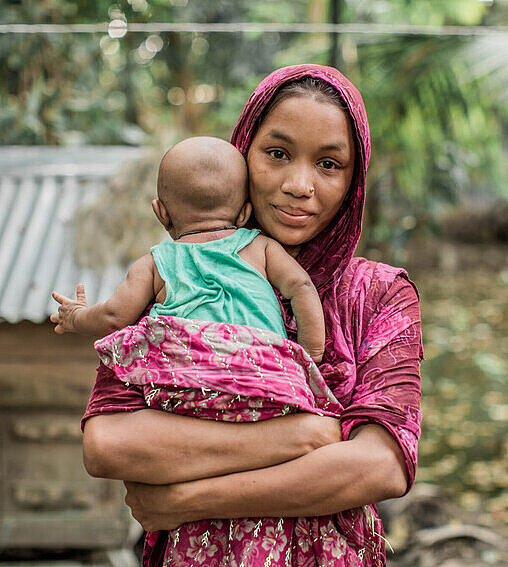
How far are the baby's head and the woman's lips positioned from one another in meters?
0.08

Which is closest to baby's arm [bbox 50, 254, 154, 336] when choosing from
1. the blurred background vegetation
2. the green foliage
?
the blurred background vegetation

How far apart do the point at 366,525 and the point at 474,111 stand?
4.31 m

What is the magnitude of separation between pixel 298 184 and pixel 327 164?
0.10 metres

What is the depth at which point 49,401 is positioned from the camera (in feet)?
14.7

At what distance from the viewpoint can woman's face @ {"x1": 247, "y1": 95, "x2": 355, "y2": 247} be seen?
1.40 meters

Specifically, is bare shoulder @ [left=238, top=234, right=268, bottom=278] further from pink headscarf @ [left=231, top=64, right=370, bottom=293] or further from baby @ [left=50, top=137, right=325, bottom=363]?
pink headscarf @ [left=231, top=64, right=370, bottom=293]

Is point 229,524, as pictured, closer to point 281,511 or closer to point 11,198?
point 281,511

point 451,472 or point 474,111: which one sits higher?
point 474,111

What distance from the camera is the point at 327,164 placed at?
1.45m

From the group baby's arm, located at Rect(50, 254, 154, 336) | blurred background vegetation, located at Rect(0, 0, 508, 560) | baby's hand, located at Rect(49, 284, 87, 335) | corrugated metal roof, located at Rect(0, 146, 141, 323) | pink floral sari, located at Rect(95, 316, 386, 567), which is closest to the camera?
pink floral sari, located at Rect(95, 316, 386, 567)

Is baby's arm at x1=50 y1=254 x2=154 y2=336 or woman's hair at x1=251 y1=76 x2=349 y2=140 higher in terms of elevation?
woman's hair at x1=251 y1=76 x2=349 y2=140

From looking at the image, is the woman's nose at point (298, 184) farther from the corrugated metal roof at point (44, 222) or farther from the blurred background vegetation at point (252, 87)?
the blurred background vegetation at point (252, 87)

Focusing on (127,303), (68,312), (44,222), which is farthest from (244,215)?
(44,222)

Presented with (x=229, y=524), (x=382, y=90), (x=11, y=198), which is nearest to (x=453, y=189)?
(x=382, y=90)
